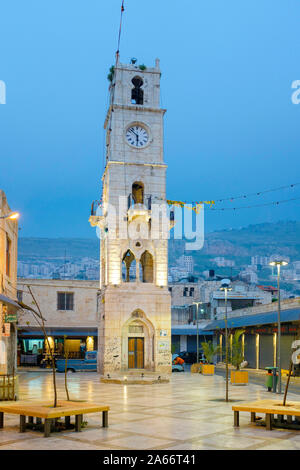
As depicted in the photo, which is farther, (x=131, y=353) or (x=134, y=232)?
(x=134, y=232)

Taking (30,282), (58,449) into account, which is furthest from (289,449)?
(30,282)

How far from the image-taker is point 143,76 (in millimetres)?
42906

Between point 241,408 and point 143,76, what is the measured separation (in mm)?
A: 33349

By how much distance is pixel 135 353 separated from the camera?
4019 cm

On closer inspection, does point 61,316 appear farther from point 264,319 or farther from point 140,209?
point 264,319

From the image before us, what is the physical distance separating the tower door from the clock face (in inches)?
557

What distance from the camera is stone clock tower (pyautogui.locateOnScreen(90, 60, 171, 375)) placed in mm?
39594

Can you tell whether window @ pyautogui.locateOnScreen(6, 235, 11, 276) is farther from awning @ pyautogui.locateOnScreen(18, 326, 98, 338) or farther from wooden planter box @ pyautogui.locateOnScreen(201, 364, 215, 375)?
awning @ pyautogui.locateOnScreen(18, 326, 98, 338)

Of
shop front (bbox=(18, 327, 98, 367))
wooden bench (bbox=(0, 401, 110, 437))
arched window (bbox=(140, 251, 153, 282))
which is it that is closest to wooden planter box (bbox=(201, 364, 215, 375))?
arched window (bbox=(140, 251, 153, 282))

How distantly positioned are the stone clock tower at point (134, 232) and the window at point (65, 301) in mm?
14104

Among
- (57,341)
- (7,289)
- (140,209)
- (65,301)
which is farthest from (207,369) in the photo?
(65,301)

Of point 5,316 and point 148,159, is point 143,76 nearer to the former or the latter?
point 148,159

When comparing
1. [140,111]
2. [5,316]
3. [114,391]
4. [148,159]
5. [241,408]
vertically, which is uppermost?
[140,111]

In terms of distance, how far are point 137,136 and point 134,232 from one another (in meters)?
7.21
